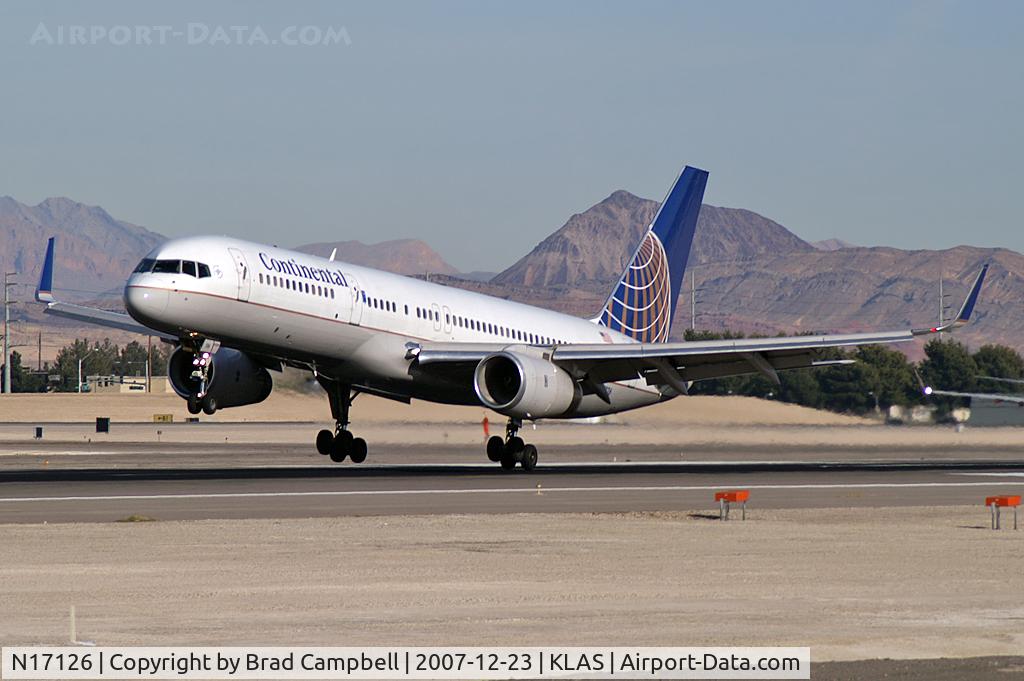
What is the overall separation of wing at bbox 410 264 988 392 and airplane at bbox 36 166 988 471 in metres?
0.05

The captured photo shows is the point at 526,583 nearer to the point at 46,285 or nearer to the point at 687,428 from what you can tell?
the point at 46,285

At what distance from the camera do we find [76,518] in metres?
26.2

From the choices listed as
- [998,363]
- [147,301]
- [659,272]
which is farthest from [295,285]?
[998,363]

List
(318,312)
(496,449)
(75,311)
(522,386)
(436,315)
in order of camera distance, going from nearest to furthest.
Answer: (318,312), (522,386), (496,449), (436,315), (75,311)

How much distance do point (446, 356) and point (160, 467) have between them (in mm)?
10977

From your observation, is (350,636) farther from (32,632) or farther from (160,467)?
(160,467)

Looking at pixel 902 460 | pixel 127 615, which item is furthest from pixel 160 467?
pixel 127 615

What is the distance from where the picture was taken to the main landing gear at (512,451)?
138ft

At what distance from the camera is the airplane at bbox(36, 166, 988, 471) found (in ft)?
120

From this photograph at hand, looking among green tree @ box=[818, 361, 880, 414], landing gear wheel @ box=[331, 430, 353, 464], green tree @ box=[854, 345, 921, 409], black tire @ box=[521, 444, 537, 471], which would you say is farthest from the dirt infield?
green tree @ box=[854, 345, 921, 409]

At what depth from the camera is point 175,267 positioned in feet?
119
